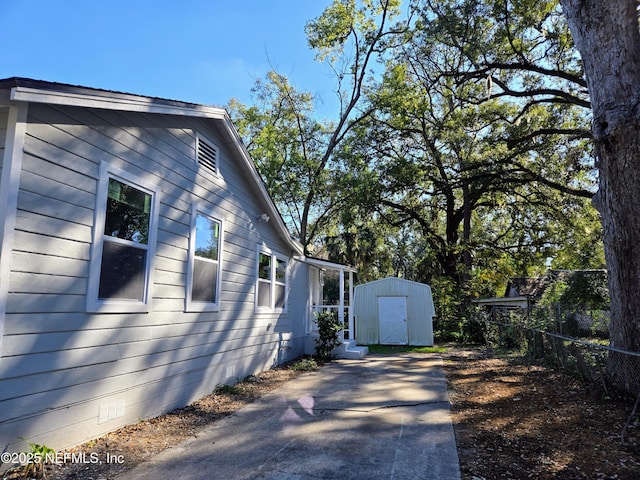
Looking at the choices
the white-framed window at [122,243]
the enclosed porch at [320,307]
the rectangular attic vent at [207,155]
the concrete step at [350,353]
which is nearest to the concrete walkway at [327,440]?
the white-framed window at [122,243]

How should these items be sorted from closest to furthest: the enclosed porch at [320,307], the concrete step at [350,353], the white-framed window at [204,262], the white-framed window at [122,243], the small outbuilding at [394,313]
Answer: the white-framed window at [122,243], the white-framed window at [204,262], the enclosed porch at [320,307], the concrete step at [350,353], the small outbuilding at [394,313]

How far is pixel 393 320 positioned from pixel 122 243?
14255 mm

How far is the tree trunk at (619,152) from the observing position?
5566 millimetres

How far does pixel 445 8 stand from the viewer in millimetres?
13016

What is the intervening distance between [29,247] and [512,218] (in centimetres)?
2255

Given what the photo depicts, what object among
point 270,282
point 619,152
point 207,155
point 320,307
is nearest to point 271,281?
point 270,282

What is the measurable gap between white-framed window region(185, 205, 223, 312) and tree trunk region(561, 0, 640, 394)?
20.5ft

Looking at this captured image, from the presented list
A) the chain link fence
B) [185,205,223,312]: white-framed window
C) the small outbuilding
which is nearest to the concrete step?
the chain link fence

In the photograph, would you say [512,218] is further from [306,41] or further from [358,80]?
[306,41]

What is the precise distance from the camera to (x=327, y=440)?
450 cm

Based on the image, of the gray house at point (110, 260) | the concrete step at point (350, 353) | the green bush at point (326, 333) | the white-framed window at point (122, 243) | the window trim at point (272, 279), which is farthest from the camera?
the concrete step at point (350, 353)

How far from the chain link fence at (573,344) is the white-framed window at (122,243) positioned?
6.00 metres

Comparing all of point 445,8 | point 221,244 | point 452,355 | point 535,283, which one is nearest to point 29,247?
point 221,244

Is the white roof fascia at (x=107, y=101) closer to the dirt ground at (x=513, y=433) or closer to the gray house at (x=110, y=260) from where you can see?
the gray house at (x=110, y=260)
